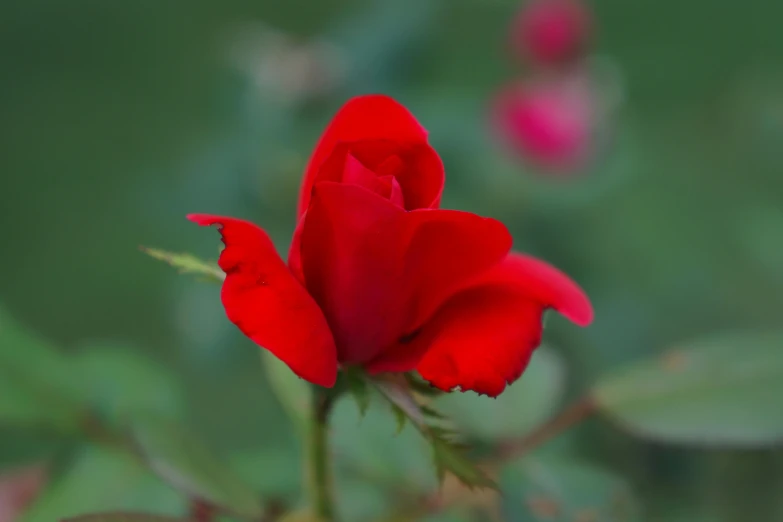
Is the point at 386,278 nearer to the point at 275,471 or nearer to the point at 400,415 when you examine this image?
the point at 400,415

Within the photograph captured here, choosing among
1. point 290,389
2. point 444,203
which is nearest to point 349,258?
point 290,389

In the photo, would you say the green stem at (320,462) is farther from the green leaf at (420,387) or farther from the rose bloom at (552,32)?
the rose bloom at (552,32)

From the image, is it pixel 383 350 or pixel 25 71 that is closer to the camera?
pixel 383 350

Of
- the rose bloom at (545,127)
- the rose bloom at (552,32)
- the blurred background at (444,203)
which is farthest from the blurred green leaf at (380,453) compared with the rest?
the rose bloom at (552,32)

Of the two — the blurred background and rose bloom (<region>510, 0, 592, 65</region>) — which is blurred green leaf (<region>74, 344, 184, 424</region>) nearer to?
the blurred background

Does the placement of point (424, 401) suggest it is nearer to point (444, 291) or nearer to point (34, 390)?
point (444, 291)

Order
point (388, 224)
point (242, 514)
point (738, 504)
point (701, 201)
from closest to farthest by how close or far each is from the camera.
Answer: point (388, 224) < point (242, 514) < point (738, 504) < point (701, 201)

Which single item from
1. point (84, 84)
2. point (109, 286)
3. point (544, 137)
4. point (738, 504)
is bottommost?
point (109, 286)

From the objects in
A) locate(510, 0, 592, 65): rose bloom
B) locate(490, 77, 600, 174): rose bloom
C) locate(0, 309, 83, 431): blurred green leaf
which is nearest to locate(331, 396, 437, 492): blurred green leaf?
locate(0, 309, 83, 431): blurred green leaf

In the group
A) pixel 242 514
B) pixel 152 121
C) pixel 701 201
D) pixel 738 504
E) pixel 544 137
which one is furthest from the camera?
pixel 152 121

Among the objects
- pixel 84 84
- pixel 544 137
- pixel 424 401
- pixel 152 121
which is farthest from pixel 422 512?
pixel 84 84
